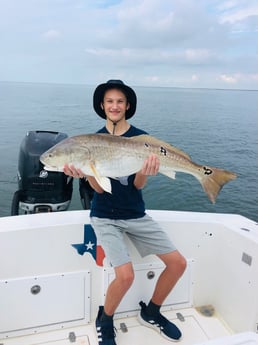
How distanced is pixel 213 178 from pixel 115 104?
993 mm

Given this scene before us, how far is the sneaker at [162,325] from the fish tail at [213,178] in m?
1.10

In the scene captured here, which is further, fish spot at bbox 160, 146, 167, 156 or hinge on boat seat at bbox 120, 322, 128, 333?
hinge on boat seat at bbox 120, 322, 128, 333

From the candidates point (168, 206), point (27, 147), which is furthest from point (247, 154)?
point (27, 147)

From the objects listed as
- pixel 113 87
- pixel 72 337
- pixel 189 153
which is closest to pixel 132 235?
pixel 72 337

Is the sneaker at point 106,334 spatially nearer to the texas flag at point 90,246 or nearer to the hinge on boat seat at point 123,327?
the hinge on boat seat at point 123,327

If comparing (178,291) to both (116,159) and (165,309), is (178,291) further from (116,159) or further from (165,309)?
(116,159)

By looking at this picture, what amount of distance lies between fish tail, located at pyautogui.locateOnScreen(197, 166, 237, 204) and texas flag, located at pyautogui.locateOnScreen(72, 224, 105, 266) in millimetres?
995

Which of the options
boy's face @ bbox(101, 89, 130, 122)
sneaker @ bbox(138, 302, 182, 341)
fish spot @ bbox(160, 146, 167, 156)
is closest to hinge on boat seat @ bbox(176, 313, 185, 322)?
sneaker @ bbox(138, 302, 182, 341)

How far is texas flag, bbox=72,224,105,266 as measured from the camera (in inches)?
110

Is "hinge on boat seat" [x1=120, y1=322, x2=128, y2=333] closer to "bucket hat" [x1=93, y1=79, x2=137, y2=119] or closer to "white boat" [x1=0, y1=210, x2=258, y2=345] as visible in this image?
"white boat" [x1=0, y1=210, x2=258, y2=345]

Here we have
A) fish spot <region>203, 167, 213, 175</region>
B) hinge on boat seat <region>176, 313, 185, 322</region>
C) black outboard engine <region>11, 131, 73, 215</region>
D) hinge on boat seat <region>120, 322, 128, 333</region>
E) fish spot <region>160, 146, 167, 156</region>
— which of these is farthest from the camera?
black outboard engine <region>11, 131, 73, 215</region>

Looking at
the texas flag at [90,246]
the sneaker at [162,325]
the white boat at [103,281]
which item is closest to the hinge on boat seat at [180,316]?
the white boat at [103,281]

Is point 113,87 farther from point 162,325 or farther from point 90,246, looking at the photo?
point 162,325

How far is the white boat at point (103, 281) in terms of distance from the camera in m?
2.66
